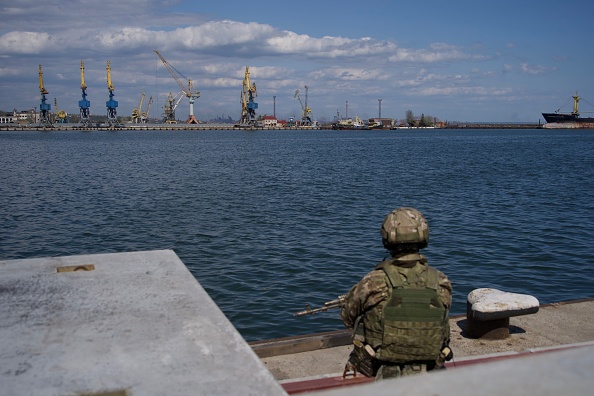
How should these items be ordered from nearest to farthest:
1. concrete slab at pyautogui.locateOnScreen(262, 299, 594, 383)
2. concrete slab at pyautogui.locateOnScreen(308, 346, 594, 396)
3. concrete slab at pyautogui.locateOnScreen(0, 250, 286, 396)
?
concrete slab at pyautogui.locateOnScreen(308, 346, 594, 396) < concrete slab at pyautogui.locateOnScreen(0, 250, 286, 396) < concrete slab at pyautogui.locateOnScreen(262, 299, 594, 383)

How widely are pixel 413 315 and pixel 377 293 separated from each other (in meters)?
0.26

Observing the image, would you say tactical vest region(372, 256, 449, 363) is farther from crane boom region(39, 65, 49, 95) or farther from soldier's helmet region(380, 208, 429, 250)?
crane boom region(39, 65, 49, 95)

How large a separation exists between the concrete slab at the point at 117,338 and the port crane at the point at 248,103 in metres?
171

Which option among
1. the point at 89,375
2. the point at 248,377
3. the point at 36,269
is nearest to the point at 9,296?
the point at 36,269

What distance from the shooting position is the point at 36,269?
452 cm

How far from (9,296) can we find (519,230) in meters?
18.0

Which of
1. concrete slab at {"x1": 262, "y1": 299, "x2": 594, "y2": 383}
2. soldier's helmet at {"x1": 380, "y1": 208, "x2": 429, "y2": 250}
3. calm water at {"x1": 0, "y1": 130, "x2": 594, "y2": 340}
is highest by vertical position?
soldier's helmet at {"x1": 380, "y1": 208, "x2": 429, "y2": 250}

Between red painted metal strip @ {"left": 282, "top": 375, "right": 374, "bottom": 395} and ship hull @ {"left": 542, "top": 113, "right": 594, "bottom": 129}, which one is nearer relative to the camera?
red painted metal strip @ {"left": 282, "top": 375, "right": 374, "bottom": 395}

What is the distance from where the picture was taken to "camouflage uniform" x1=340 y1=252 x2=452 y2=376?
3.87 m

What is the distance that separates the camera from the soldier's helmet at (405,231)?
3799mm

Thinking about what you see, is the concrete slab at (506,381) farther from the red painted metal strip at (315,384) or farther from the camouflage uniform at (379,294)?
the red painted metal strip at (315,384)

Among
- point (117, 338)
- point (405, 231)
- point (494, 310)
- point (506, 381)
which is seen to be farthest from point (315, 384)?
point (506, 381)

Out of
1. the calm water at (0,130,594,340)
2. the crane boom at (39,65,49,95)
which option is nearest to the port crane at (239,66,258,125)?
the crane boom at (39,65,49,95)

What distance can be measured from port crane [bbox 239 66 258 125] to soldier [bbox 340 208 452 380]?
17171 cm
